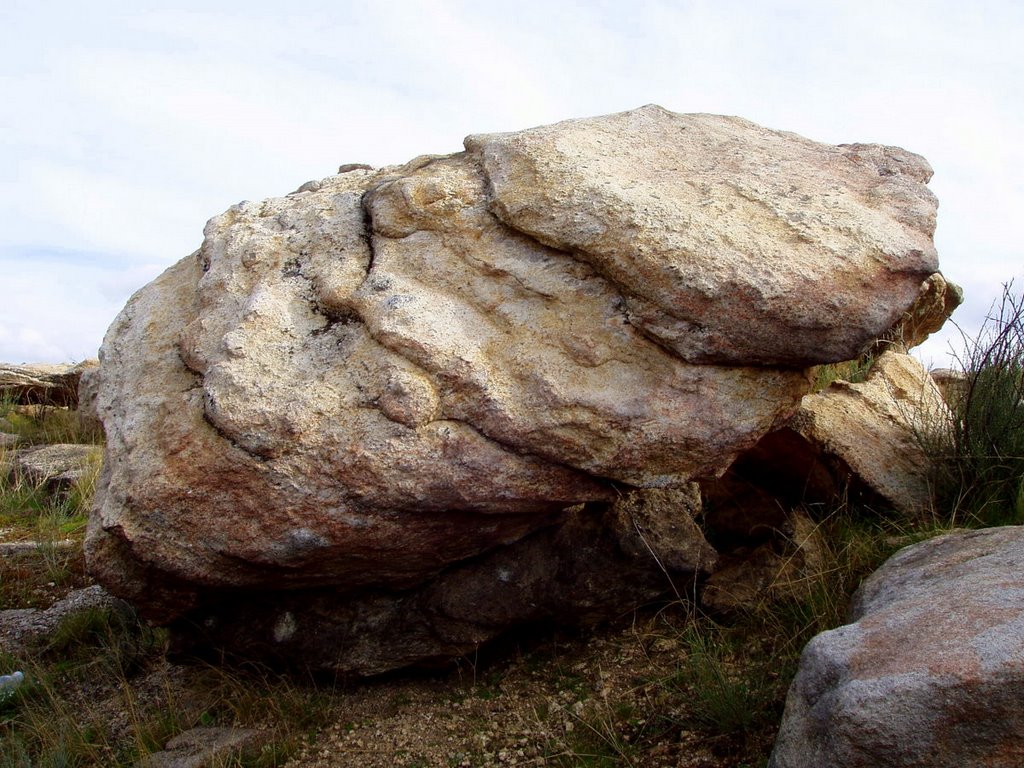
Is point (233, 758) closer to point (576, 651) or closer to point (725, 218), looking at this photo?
point (576, 651)

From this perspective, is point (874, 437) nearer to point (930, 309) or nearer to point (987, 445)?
point (987, 445)

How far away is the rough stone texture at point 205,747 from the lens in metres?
3.38

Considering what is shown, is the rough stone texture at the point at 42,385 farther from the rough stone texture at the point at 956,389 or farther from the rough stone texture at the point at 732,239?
the rough stone texture at the point at 956,389

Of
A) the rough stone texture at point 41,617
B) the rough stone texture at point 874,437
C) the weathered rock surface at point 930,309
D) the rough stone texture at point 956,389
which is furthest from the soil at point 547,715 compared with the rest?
the weathered rock surface at point 930,309

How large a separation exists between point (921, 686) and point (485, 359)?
1562mm

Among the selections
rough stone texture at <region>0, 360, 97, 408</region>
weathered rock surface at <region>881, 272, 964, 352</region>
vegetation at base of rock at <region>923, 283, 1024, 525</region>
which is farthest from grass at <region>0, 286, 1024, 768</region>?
rough stone texture at <region>0, 360, 97, 408</region>

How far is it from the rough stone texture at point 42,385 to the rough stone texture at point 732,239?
7822 mm

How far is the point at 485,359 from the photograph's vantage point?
10.1ft

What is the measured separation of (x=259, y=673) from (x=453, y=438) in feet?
4.99

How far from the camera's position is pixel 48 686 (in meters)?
4.14

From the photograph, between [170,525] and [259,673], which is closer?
[170,525]

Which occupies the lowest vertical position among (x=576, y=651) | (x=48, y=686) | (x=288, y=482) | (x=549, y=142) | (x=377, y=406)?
(x=48, y=686)

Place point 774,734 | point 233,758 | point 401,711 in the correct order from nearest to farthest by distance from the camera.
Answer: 1. point 774,734
2. point 233,758
3. point 401,711

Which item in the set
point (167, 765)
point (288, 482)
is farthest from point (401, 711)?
point (288, 482)
